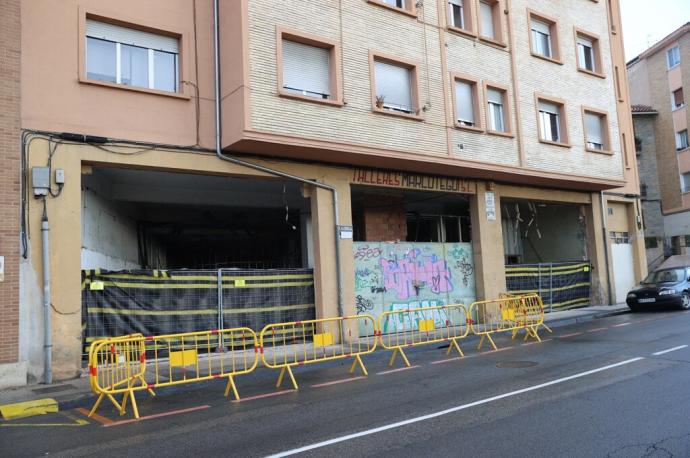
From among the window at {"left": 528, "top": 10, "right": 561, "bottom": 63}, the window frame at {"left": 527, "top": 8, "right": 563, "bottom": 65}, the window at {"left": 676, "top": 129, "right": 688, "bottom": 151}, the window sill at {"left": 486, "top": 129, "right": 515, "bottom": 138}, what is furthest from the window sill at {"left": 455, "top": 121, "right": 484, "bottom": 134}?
the window at {"left": 676, "top": 129, "right": 688, "bottom": 151}

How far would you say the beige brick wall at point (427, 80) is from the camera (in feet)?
39.3

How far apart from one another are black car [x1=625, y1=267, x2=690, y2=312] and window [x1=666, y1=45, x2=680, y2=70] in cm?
2129

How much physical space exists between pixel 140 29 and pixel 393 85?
615 centimetres

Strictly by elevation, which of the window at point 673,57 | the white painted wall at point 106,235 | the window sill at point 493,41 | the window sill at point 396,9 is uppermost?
the window at point 673,57

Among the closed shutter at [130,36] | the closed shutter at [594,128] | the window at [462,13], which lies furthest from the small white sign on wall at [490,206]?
the closed shutter at [130,36]

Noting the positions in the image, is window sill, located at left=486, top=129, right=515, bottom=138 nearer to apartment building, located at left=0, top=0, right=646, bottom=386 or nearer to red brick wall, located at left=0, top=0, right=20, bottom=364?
apartment building, located at left=0, top=0, right=646, bottom=386

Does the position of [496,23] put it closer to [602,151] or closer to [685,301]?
[602,151]

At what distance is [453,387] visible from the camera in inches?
312

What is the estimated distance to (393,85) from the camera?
14.4 m

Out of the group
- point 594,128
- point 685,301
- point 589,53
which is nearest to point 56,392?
point 685,301

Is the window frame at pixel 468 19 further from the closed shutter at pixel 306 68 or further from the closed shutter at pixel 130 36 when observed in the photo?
the closed shutter at pixel 130 36

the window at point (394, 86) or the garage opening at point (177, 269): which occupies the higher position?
the window at point (394, 86)

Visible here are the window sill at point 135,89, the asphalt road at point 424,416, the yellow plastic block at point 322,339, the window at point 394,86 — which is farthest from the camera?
the window at point 394,86

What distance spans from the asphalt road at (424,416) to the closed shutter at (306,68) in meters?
6.39
